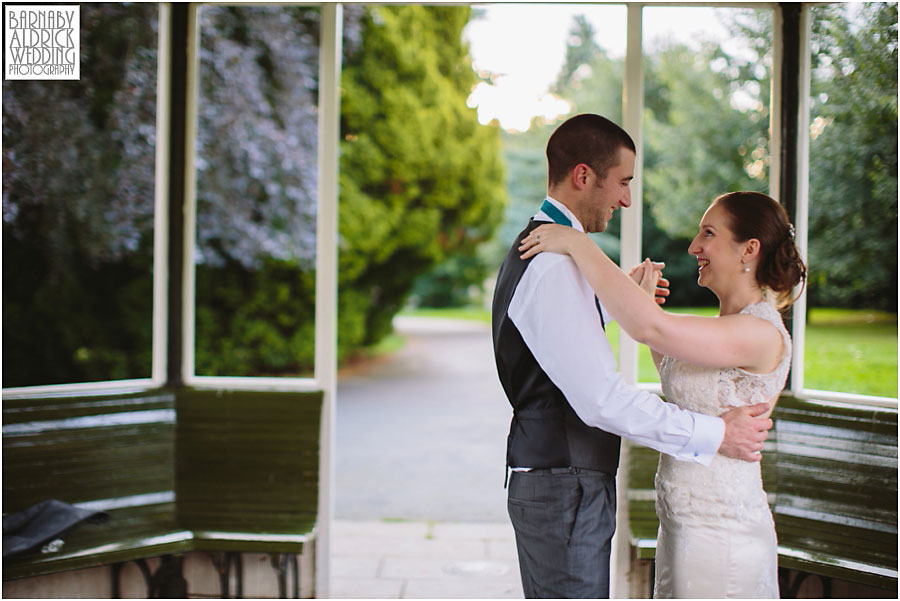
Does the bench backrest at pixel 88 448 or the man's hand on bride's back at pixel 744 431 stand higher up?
the man's hand on bride's back at pixel 744 431

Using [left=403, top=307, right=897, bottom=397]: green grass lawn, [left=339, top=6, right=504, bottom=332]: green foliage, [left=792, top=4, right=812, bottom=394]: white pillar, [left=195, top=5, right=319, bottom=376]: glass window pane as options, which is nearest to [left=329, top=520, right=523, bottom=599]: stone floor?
[left=403, top=307, right=897, bottom=397]: green grass lawn

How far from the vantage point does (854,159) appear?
3.44 metres

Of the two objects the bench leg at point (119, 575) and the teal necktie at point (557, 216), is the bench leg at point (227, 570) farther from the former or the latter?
the teal necktie at point (557, 216)

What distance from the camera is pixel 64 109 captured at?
16.8 ft

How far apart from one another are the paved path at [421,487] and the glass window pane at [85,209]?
8.10 feet

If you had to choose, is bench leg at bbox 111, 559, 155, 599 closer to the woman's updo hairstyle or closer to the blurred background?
the blurred background

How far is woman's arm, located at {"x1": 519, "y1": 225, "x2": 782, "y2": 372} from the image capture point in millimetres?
1795

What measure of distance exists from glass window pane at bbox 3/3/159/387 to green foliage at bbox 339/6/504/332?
113 inches

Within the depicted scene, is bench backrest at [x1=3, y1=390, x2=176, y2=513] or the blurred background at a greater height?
the blurred background

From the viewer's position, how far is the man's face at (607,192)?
6.27 ft

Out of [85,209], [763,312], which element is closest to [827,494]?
[763,312]

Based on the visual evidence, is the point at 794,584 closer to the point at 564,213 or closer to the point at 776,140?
the point at 776,140

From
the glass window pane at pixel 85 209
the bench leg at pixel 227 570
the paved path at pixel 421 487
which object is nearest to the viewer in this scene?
the bench leg at pixel 227 570

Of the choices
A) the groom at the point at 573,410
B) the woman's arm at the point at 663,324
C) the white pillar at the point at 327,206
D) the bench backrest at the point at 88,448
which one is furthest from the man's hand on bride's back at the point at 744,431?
the bench backrest at the point at 88,448
